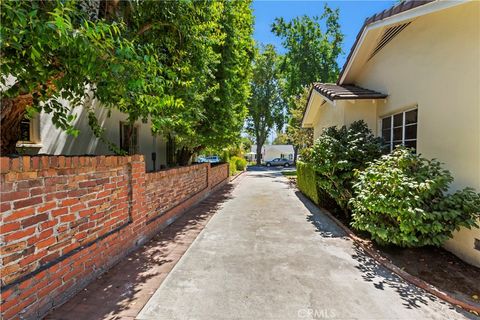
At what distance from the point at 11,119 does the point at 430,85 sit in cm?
796

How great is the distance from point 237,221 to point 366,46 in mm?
6866

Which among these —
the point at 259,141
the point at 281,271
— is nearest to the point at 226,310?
the point at 281,271

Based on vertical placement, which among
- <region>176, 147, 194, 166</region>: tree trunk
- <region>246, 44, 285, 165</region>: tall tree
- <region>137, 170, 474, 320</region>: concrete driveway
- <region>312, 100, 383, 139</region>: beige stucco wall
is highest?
<region>246, 44, 285, 165</region>: tall tree

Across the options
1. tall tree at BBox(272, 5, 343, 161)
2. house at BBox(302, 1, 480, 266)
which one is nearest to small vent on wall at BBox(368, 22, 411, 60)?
house at BBox(302, 1, 480, 266)

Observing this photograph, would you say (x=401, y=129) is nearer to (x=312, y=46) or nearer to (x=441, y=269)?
(x=441, y=269)

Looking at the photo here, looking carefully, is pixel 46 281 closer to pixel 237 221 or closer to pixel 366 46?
pixel 237 221

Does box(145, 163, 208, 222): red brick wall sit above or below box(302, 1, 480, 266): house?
below

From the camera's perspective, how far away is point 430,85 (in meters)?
5.38

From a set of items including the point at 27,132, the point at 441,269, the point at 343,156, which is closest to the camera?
the point at 441,269

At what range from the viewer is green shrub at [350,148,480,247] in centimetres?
406

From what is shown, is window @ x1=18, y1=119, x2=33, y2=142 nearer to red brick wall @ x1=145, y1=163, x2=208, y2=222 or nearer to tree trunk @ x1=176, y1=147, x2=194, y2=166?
red brick wall @ x1=145, y1=163, x2=208, y2=222

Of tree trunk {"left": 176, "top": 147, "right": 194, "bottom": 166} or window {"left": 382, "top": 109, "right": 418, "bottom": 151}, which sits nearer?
window {"left": 382, "top": 109, "right": 418, "bottom": 151}

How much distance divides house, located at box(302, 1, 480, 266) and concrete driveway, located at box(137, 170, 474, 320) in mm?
2010

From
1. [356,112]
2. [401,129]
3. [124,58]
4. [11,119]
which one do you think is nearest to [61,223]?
[11,119]
